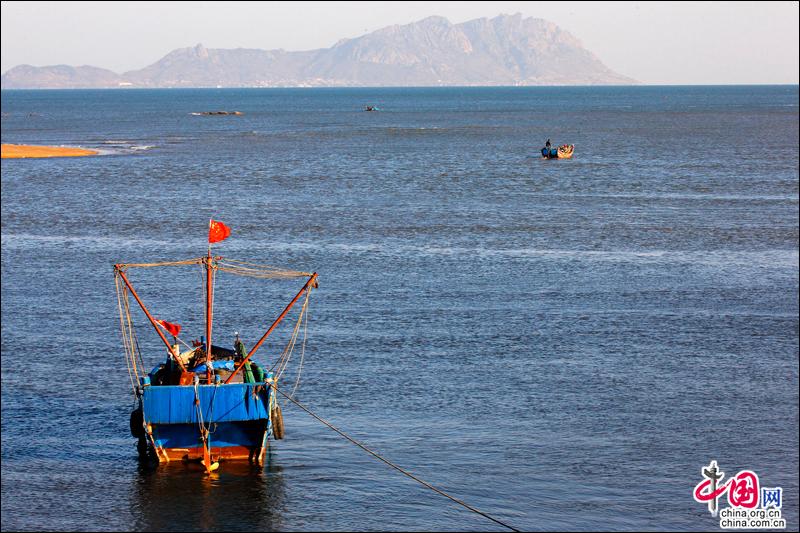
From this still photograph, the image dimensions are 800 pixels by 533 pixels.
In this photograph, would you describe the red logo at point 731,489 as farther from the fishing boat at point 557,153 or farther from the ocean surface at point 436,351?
the fishing boat at point 557,153

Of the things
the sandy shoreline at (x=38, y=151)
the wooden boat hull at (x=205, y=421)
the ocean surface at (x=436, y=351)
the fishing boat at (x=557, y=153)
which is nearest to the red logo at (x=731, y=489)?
the ocean surface at (x=436, y=351)

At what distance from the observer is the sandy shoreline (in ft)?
445

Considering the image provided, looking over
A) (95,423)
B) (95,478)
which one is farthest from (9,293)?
(95,478)

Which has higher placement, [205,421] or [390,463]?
[205,421]

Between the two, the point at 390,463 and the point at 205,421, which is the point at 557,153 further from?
the point at 205,421

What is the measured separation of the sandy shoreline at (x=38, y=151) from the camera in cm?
13562

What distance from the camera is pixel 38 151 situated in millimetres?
139875

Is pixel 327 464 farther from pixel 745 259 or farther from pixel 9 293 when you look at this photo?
pixel 745 259

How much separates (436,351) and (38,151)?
10687cm

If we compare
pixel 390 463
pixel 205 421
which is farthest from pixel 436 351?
pixel 205 421

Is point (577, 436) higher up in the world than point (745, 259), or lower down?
lower down

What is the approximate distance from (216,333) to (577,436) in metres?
19.2

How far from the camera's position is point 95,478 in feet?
110

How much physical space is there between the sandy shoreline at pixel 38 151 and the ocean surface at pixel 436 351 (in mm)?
35140
